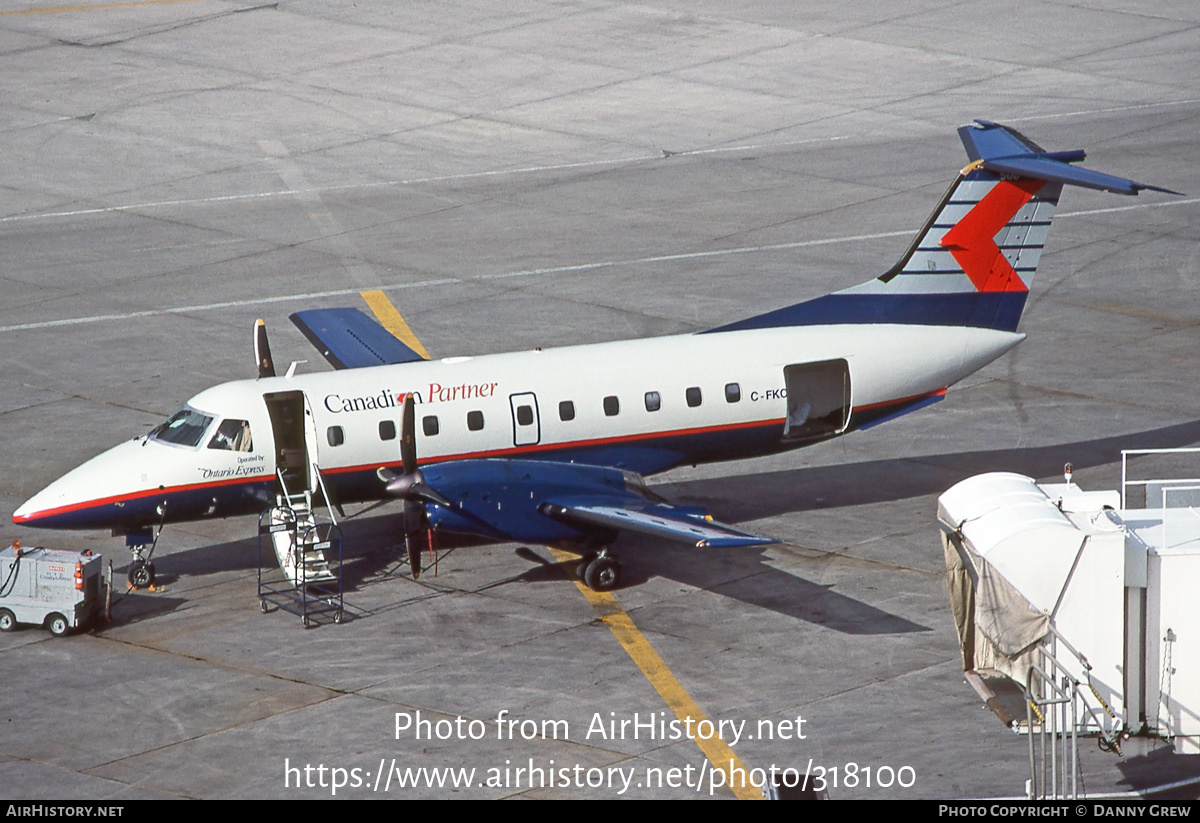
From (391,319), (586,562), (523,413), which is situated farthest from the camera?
(391,319)

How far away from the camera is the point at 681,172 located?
51.7 meters

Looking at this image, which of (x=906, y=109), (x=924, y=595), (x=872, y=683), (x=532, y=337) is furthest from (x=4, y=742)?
(x=906, y=109)

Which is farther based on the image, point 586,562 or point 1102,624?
point 586,562

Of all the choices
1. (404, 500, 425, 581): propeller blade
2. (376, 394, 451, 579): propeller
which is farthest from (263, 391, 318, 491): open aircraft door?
(404, 500, 425, 581): propeller blade

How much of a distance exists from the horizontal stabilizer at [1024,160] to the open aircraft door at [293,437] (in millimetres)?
13131

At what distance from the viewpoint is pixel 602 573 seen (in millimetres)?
27062

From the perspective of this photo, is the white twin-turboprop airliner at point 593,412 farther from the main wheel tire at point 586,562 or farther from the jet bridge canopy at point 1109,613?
the jet bridge canopy at point 1109,613

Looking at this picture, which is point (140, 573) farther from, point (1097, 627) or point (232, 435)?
point (1097, 627)

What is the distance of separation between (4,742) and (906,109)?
140 feet

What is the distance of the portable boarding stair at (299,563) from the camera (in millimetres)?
26406

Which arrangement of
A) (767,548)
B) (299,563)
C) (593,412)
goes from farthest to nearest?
(767,548)
(593,412)
(299,563)

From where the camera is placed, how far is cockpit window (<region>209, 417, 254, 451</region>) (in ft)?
88.9

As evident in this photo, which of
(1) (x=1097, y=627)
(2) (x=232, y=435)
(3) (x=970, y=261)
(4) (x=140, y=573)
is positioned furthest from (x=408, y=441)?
(1) (x=1097, y=627)

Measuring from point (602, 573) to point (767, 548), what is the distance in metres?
3.39
